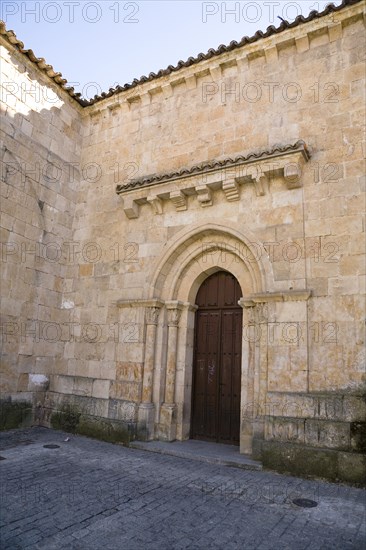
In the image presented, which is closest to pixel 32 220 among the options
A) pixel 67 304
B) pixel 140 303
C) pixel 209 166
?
pixel 67 304

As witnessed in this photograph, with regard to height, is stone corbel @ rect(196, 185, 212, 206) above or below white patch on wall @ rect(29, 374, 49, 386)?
above

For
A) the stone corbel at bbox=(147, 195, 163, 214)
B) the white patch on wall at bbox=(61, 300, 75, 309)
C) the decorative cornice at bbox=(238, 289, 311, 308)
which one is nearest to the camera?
the decorative cornice at bbox=(238, 289, 311, 308)

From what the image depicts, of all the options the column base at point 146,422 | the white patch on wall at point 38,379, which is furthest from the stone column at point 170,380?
the white patch on wall at point 38,379

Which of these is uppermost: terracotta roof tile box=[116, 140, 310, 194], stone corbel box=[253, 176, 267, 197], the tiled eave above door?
terracotta roof tile box=[116, 140, 310, 194]

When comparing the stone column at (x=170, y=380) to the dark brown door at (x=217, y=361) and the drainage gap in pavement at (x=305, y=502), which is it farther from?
the drainage gap in pavement at (x=305, y=502)

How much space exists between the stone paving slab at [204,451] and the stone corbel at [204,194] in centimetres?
369

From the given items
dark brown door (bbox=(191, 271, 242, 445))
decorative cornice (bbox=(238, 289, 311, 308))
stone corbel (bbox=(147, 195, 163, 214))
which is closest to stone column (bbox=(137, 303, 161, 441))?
dark brown door (bbox=(191, 271, 242, 445))

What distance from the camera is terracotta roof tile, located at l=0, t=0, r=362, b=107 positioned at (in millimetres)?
5992

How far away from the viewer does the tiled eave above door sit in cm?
568

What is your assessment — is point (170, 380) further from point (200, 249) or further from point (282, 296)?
point (282, 296)

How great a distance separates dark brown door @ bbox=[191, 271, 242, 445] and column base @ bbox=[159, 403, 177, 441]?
1.18ft

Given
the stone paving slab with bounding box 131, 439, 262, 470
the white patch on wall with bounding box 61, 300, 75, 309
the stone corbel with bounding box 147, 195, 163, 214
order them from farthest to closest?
the white patch on wall with bounding box 61, 300, 75, 309, the stone corbel with bounding box 147, 195, 163, 214, the stone paving slab with bounding box 131, 439, 262, 470

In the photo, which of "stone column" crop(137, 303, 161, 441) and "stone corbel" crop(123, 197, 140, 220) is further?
"stone corbel" crop(123, 197, 140, 220)

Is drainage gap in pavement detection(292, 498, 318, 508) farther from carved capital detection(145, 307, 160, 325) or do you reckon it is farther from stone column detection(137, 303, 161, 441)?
carved capital detection(145, 307, 160, 325)
